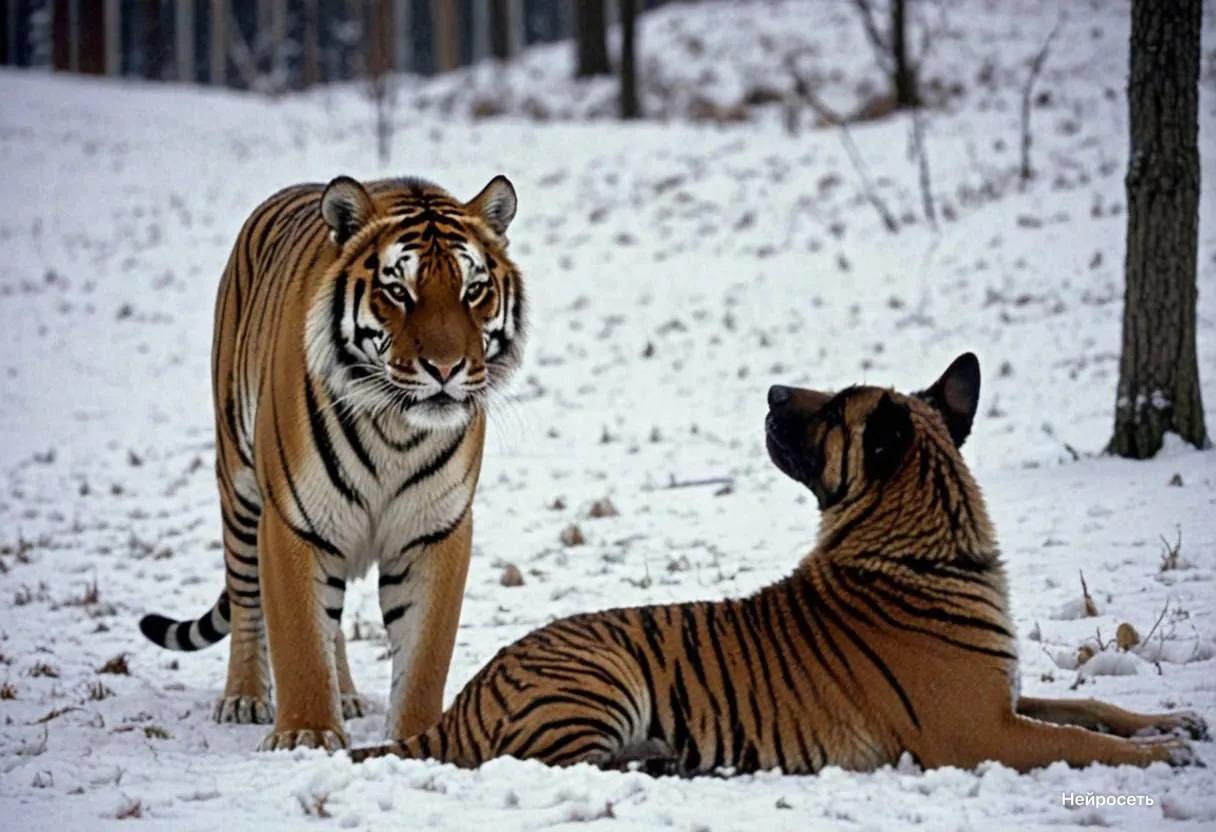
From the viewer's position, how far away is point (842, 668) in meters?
4.60

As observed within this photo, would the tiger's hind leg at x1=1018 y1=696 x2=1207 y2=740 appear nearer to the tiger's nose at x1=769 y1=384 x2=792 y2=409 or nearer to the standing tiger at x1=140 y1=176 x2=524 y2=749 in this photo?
the tiger's nose at x1=769 y1=384 x2=792 y2=409

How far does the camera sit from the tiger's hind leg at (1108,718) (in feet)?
14.9

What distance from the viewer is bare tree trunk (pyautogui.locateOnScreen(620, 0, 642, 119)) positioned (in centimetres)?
2367

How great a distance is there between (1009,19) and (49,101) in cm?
1970

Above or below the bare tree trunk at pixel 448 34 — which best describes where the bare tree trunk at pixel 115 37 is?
above

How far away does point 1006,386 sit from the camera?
10695 mm

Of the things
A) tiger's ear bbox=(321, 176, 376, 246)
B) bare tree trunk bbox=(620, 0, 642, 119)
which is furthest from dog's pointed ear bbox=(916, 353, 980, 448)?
bare tree trunk bbox=(620, 0, 642, 119)

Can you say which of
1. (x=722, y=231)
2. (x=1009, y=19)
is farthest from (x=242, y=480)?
(x=1009, y=19)

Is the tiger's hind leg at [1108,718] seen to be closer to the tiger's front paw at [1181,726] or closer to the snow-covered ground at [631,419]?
the tiger's front paw at [1181,726]

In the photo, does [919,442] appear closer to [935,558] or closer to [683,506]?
[935,558]

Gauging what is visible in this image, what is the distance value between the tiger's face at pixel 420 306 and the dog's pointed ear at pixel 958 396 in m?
1.57

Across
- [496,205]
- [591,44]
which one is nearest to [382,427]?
[496,205]

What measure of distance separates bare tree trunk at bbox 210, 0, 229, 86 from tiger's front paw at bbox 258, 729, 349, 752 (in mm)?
51305

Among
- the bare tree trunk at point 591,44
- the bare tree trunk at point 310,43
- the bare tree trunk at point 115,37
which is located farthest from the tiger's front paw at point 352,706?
the bare tree trunk at point 115,37
